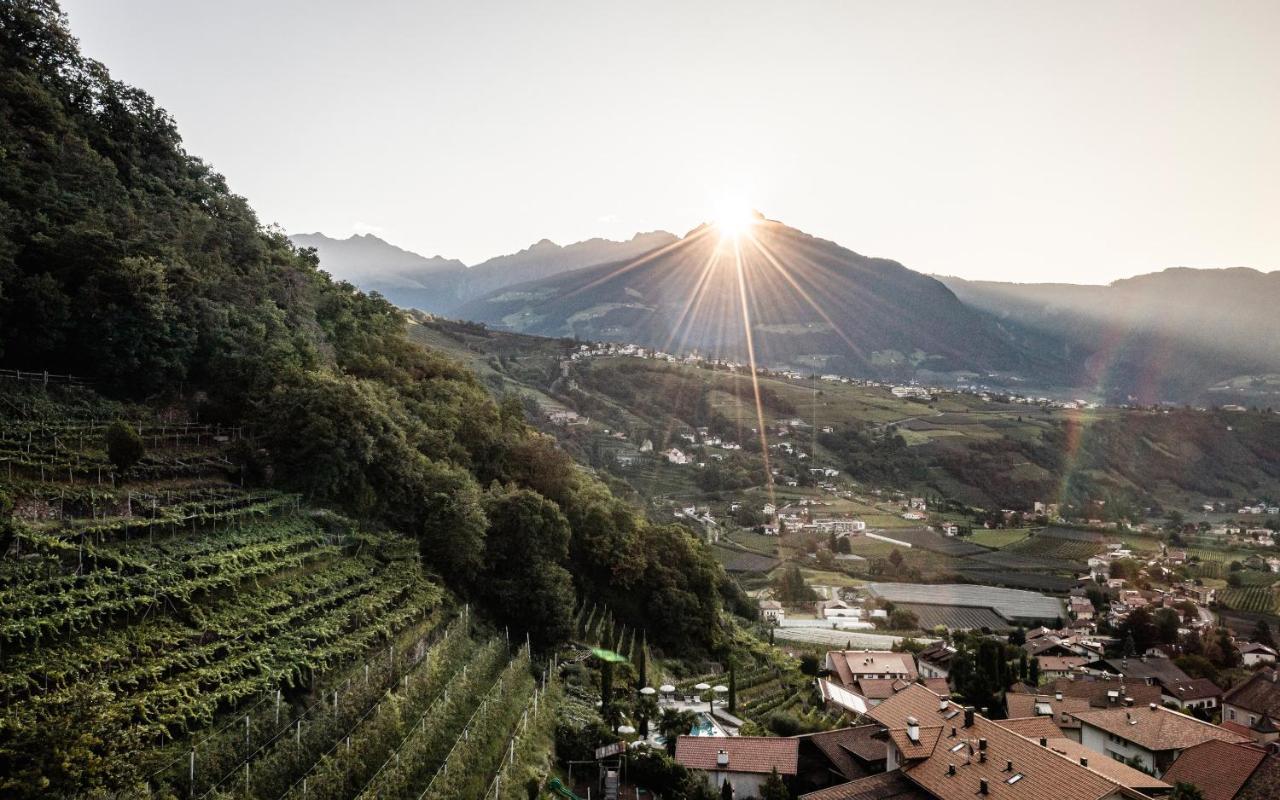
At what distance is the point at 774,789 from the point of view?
23.4 meters

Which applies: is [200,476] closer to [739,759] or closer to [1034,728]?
[739,759]

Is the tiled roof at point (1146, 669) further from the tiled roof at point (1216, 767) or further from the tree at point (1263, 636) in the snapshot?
the tiled roof at point (1216, 767)

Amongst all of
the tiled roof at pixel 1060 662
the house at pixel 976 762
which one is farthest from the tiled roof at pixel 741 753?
the tiled roof at pixel 1060 662

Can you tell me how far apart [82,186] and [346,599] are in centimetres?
2080

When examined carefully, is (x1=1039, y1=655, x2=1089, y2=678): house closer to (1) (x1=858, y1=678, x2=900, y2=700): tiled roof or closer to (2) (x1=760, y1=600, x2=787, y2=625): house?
(2) (x1=760, y1=600, x2=787, y2=625): house

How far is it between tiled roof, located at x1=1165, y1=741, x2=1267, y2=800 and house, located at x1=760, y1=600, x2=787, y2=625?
35.3 meters

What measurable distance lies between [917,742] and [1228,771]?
1309 cm

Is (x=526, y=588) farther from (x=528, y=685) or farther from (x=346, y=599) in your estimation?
(x=346, y=599)

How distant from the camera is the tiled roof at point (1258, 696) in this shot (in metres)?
42.7

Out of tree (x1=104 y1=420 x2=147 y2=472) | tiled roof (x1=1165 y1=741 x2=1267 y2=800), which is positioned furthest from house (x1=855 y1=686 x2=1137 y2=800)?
tree (x1=104 y1=420 x2=147 y2=472)

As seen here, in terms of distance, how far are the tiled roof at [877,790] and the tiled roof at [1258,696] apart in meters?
33.2

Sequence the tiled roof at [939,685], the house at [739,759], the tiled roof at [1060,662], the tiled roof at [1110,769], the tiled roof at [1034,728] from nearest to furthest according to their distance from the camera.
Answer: the house at [739,759], the tiled roof at [1110,769], the tiled roof at [1034,728], the tiled roof at [939,685], the tiled roof at [1060,662]

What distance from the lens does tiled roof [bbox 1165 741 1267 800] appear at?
86.9 ft

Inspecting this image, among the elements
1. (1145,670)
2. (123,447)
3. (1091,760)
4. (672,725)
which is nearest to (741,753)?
(672,725)
